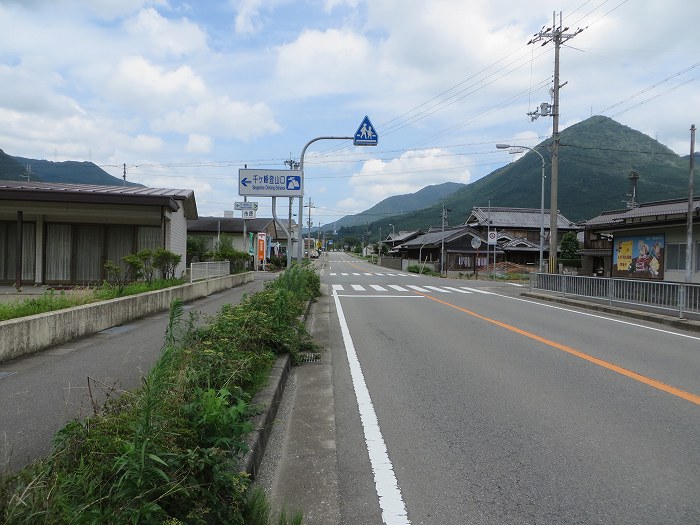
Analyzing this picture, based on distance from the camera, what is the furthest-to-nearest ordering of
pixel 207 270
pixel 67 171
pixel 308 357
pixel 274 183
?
pixel 67 171 → pixel 207 270 → pixel 274 183 → pixel 308 357

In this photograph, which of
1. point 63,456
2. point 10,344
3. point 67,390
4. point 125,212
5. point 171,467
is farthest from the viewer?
point 125,212

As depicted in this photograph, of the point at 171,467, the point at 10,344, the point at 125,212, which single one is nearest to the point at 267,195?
the point at 125,212

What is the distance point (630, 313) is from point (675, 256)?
8.64 m

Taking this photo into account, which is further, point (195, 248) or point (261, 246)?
point (261, 246)

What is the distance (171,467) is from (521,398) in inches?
159

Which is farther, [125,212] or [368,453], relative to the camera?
[125,212]

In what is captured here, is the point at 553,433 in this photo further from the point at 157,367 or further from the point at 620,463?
the point at 157,367

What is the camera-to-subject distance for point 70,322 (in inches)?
325

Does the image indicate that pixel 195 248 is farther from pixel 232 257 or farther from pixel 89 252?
pixel 89 252

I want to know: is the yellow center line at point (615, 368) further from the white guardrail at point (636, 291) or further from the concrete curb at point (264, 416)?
the white guardrail at point (636, 291)

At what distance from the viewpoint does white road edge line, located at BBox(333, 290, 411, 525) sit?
10.2 feet

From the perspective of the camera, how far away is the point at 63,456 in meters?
2.78

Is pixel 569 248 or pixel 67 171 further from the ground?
pixel 67 171

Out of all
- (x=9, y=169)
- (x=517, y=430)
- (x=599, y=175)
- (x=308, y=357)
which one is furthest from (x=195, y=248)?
(x=599, y=175)
